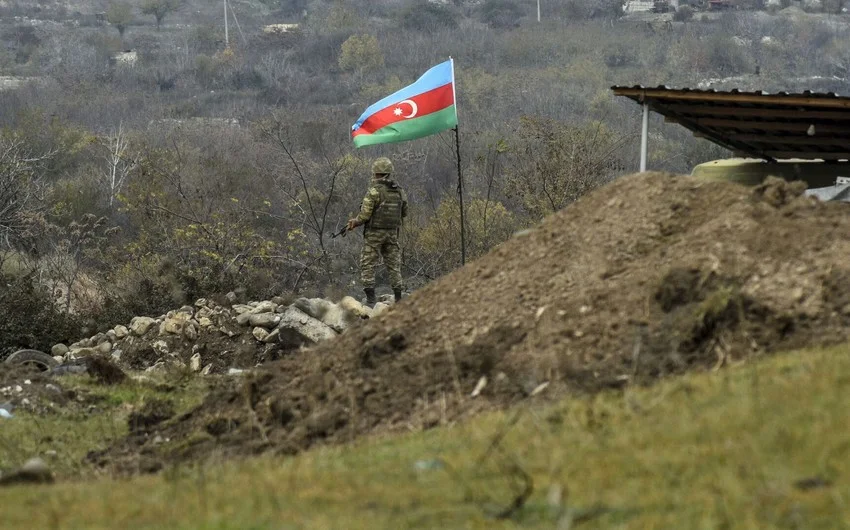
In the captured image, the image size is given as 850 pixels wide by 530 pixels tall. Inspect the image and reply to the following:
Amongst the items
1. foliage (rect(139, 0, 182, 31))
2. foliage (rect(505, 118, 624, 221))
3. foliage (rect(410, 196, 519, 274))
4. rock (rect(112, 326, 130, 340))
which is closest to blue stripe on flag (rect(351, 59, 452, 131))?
rock (rect(112, 326, 130, 340))

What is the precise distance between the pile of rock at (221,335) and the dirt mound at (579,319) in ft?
19.6

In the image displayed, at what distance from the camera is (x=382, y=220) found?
61.6ft

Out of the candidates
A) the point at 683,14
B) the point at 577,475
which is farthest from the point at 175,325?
the point at 683,14

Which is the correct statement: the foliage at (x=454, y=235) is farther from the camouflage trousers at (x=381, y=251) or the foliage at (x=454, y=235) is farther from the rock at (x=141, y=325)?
the rock at (x=141, y=325)

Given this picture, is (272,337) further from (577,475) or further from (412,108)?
(577,475)

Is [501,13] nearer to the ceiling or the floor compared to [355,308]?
nearer to the floor

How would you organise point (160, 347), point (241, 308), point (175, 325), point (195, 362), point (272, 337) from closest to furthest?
point (195, 362) → point (272, 337) → point (160, 347) → point (175, 325) → point (241, 308)

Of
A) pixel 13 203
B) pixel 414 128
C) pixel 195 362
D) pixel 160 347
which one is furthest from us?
pixel 13 203

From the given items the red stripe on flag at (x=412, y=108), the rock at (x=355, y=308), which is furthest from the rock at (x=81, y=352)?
the red stripe on flag at (x=412, y=108)

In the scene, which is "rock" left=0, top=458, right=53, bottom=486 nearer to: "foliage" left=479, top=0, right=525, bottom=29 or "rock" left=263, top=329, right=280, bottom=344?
"rock" left=263, top=329, right=280, bottom=344

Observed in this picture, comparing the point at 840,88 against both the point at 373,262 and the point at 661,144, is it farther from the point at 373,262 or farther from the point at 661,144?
the point at 373,262

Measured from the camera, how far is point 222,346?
727 inches

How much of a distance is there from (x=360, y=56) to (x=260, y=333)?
209 ft

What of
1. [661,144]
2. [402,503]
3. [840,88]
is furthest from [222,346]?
[840,88]
